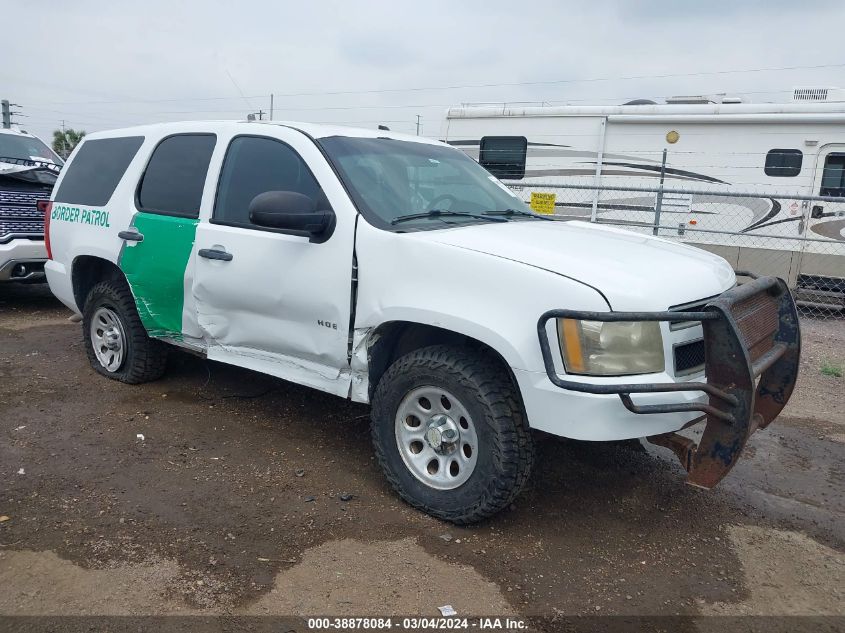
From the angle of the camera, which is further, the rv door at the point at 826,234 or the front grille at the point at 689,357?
the rv door at the point at 826,234

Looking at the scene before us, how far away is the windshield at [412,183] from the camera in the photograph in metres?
3.59

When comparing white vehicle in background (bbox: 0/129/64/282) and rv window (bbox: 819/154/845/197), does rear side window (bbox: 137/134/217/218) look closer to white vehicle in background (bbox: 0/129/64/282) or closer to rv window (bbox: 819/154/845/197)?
white vehicle in background (bbox: 0/129/64/282)

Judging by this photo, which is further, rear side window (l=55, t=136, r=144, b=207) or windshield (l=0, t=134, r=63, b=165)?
windshield (l=0, t=134, r=63, b=165)

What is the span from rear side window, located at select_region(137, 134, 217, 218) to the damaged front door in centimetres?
24

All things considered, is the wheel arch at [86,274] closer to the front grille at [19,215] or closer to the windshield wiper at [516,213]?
the front grille at [19,215]

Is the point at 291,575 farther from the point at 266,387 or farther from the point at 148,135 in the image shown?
the point at 148,135

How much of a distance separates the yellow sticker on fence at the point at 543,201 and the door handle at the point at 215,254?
23.4ft

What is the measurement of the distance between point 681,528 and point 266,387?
317cm

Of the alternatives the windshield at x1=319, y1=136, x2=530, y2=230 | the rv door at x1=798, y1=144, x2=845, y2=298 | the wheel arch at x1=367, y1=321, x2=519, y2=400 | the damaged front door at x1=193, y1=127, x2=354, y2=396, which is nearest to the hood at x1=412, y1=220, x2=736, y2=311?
the windshield at x1=319, y1=136, x2=530, y2=230

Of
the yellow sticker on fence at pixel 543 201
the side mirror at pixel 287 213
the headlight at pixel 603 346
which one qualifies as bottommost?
the headlight at pixel 603 346

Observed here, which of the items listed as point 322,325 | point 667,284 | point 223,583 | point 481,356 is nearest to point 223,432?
point 322,325

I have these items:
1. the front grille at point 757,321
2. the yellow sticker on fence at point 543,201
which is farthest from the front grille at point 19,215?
the front grille at point 757,321

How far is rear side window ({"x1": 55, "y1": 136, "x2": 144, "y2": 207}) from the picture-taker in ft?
16.1

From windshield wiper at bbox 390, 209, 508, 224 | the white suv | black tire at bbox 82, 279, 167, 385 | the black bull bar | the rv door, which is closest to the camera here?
the black bull bar
